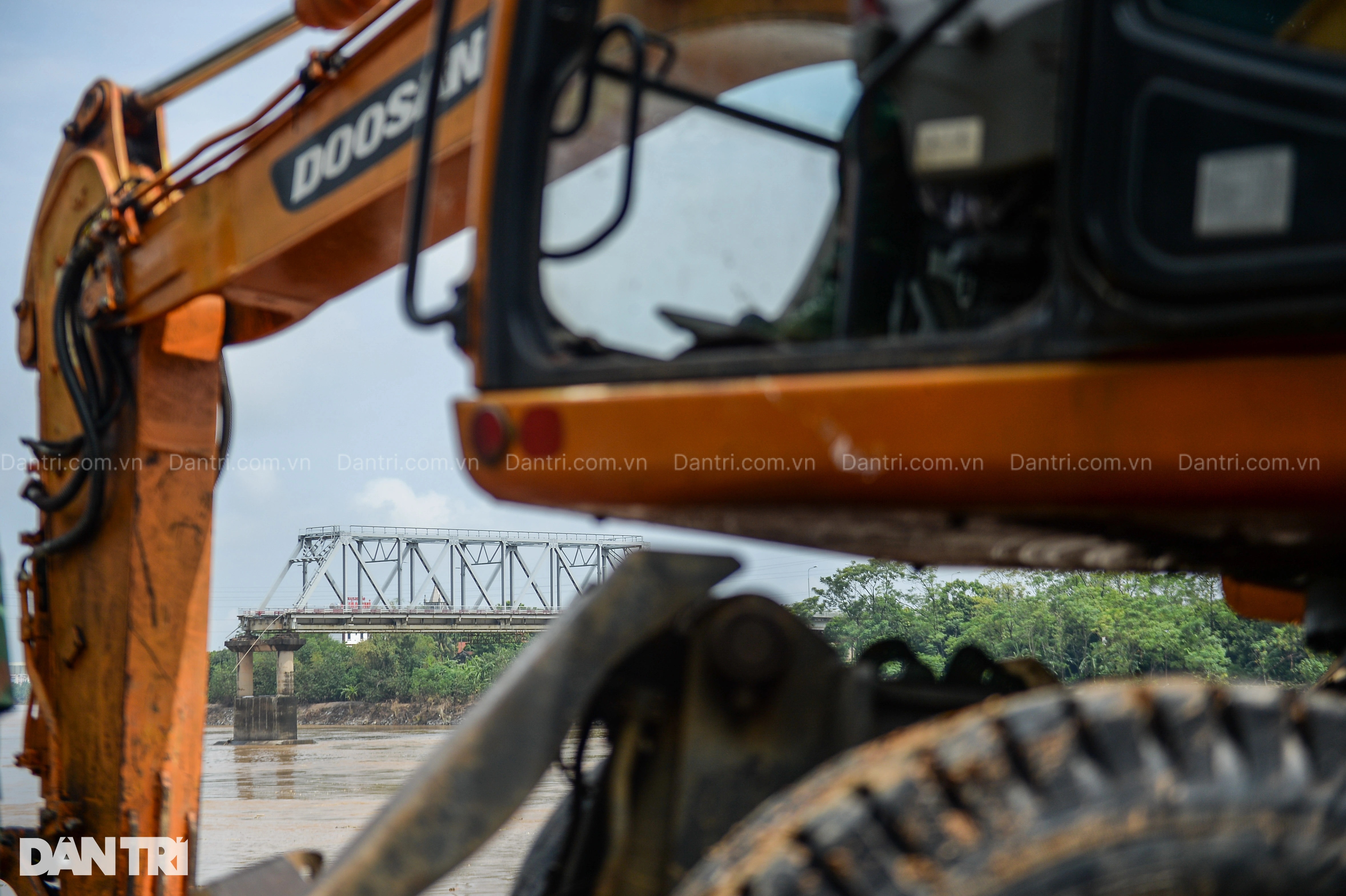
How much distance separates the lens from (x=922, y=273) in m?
1.86

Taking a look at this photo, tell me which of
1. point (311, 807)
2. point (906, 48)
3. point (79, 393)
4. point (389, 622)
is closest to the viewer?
point (906, 48)

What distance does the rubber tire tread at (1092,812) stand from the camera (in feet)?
4.21

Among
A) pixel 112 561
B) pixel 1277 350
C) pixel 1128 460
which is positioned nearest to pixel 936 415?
pixel 1128 460

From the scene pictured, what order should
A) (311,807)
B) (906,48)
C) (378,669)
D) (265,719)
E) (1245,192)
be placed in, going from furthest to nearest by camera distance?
(378,669) < (265,719) < (311,807) < (906,48) < (1245,192)

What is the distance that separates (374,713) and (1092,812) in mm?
44636

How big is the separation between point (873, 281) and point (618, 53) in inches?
22.1

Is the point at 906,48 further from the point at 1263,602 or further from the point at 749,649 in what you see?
the point at 1263,602

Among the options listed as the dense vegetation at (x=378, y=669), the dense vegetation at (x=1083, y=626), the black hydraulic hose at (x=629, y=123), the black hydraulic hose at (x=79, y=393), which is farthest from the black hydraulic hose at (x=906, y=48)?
the dense vegetation at (x=378, y=669)

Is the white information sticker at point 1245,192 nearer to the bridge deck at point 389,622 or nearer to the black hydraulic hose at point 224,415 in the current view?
the black hydraulic hose at point 224,415

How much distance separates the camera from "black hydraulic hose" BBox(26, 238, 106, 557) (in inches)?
155

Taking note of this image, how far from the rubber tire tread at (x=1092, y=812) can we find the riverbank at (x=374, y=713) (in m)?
38.1

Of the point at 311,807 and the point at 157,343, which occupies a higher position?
the point at 157,343

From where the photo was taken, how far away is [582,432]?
1.72 meters

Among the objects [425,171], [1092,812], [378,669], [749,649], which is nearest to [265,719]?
[378,669]
